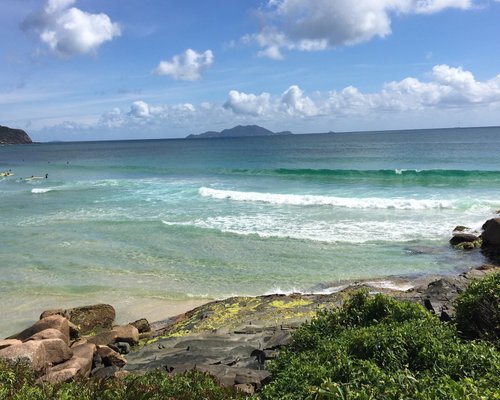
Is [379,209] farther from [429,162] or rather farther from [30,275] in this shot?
[429,162]

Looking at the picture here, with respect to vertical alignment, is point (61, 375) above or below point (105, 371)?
above

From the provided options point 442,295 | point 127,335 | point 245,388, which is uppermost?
point 442,295

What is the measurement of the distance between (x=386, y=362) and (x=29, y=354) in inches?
250

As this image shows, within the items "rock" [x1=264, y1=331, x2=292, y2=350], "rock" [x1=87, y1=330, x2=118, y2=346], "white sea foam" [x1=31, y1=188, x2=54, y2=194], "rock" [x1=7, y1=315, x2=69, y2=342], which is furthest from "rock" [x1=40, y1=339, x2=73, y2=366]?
"white sea foam" [x1=31, y1=188, x2=54, y2=194]

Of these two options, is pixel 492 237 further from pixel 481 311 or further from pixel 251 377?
pixel 251 377

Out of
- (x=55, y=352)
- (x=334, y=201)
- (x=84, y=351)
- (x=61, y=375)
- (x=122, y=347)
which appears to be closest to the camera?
(x=61, y=375)

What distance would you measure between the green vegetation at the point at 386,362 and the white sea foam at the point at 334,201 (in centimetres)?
2009

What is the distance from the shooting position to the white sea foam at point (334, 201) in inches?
1041

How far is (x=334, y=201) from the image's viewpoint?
2864cm

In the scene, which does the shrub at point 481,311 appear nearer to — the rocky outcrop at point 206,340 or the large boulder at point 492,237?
the rocky outcrop at point 206,340

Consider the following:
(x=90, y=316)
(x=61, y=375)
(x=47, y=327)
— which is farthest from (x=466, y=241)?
(x=61, y=375)

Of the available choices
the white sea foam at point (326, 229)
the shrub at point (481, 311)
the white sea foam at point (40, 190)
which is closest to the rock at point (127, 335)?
the shrub at point (481, 311)

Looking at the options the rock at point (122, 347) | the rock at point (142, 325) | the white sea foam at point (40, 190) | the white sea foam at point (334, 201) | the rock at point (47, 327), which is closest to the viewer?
the rock at point (122, 347)

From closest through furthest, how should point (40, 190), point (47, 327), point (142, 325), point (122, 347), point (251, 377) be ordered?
point (251, 377), point (122, 347), point (47, 327), point (142, 325), point (40, 190)
